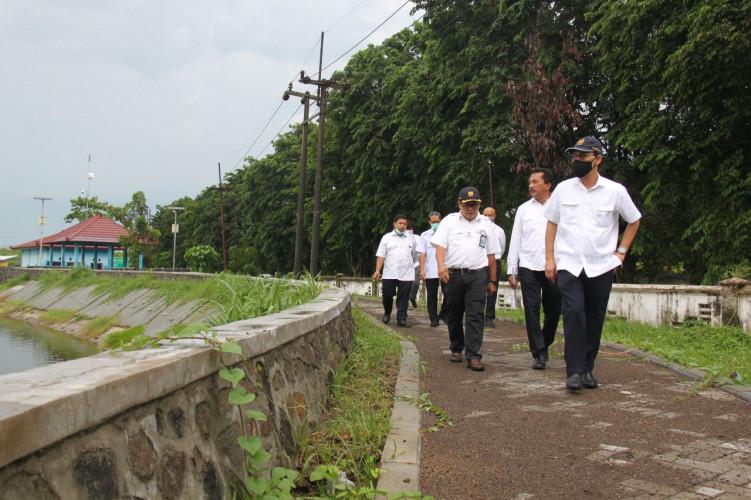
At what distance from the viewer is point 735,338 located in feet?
31.2

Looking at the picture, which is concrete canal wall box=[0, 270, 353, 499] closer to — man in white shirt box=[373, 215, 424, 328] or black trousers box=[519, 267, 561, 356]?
black trousers box=[519, 267, 561, 356]

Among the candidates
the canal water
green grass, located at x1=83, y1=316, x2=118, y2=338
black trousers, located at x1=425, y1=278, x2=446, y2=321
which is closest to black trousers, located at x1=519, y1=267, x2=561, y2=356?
black trousers, located at x1=425, y1=278, x2=446, y2=321

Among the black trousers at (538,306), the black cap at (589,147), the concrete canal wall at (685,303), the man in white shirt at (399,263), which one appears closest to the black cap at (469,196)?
the black trousers at (538,306)

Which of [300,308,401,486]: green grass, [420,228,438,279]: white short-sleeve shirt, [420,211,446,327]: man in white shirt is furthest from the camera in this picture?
[420,228,438,279]: white short-sleeve shirt

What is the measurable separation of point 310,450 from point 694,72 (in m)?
14.3

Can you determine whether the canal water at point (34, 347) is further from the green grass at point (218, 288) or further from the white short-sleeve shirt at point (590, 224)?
the white short-sleeve shirt at point (590, 224)

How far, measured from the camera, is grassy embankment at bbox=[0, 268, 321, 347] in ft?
17.6

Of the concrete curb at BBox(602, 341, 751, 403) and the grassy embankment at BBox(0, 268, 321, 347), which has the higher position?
the grassy embankment at BBox(0, 268, 321, 347)

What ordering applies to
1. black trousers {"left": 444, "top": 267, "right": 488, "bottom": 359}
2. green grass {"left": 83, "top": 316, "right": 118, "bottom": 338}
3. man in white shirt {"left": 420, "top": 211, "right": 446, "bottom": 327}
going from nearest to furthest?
black trousers {"left": 444, "top": 267, "right": 488, "bottom": 359} → man in white shirt {"left": 420, "top": 211, "right": 446, "bottom": 327} → green grass {"left": 83, "top": 316, "right": 118, "bottom": 338}

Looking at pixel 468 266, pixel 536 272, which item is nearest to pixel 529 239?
pixel 536 272

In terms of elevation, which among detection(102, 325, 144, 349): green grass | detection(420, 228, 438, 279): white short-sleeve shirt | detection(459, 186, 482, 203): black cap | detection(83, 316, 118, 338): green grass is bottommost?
detection(83, 316, 118, 338): green grass

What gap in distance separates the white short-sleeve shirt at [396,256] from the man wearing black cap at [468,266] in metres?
3.93

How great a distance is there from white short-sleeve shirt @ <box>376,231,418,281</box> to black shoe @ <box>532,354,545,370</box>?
4.42 metres

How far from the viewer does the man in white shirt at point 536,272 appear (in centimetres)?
679
